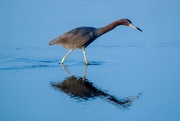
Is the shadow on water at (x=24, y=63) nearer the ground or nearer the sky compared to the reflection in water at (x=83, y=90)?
nearer the sky

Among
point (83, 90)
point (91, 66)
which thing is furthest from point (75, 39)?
point (83, 90)

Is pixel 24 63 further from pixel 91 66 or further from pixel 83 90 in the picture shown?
pixel 83 90

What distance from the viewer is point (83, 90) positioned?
9.80m

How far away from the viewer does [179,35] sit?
15273 mm

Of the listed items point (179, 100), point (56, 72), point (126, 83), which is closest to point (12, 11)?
point (56, 72)

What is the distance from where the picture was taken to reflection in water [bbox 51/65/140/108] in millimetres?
9125

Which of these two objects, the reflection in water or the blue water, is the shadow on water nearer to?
the blue water

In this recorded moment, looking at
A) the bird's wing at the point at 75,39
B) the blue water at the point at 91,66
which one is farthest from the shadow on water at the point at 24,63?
the bird's wing at the point at 75,39

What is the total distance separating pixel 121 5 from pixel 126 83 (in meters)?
9.05

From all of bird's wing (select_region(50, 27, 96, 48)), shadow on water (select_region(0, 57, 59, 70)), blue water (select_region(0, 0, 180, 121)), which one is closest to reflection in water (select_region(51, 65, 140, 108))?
blue water (select_region(0, 0, 180, 121))

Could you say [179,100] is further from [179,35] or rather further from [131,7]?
[131,7]

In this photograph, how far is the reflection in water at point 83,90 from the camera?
29.9ft

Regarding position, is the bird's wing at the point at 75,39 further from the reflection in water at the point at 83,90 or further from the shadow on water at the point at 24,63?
the reflection in water at the point at 83,90

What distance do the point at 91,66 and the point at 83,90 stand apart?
2215mm
